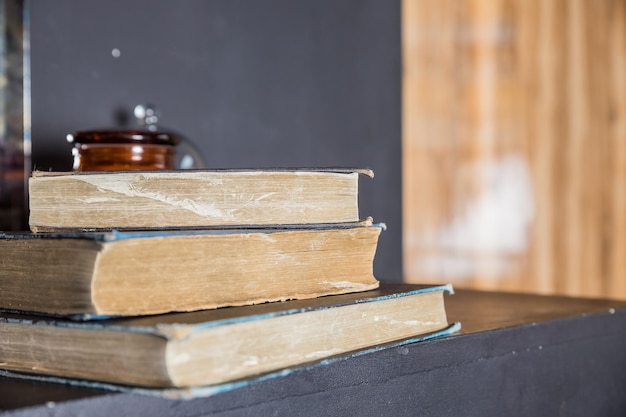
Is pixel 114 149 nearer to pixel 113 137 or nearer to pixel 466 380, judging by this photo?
pixel 113 137

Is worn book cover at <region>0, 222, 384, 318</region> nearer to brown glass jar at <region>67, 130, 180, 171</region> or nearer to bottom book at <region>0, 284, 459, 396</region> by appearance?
bottom book at <region>0, 284, 459, 396</region>

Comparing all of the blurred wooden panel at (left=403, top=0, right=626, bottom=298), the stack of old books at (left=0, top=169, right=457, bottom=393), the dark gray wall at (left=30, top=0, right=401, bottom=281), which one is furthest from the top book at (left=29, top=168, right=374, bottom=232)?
the blurred wooden panel at (left=403, top=0, right=626, bottom=298)

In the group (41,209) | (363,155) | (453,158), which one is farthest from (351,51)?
(41,209)

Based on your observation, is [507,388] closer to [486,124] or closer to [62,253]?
[62,253]

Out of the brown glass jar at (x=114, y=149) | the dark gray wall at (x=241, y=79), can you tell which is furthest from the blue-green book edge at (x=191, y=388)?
the dark gray wall at (x=241, y=79)

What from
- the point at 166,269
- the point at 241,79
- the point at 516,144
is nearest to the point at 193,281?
the point at 166,269

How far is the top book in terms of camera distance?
56cm

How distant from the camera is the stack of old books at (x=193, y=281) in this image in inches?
18.8

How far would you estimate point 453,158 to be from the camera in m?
3.06

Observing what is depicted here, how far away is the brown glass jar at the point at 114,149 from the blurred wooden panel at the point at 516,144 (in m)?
2.25

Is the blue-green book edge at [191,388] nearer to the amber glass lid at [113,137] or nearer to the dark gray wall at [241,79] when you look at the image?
the amber glass lid at [113,137]

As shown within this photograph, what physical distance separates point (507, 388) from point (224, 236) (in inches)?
14.1

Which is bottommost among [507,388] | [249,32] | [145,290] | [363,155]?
[507,388]

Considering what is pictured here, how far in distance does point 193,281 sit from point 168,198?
7 cm
